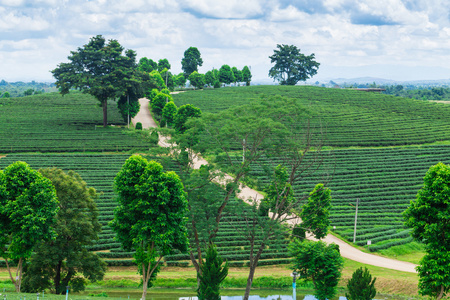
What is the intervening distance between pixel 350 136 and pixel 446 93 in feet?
440

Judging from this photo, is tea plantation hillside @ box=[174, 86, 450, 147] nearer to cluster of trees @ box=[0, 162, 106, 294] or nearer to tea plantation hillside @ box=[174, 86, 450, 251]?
tea plantation hillside @ box=[174, 86, 450, 251]

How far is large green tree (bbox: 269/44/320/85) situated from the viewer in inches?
5965

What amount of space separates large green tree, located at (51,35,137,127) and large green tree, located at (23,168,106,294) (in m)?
47.8

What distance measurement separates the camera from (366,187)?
5650cm

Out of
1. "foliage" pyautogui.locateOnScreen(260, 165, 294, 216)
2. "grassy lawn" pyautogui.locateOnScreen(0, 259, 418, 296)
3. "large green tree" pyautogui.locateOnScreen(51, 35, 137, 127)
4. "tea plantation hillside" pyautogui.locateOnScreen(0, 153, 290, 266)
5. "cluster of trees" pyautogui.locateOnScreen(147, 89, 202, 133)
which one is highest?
"large green tree" pyautogui.locateOnScreen(51, 35, 137, 127)

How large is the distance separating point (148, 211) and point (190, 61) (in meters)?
142

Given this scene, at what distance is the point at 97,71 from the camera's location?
255 ft

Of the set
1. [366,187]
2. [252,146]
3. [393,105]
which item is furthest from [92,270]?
[393,105]

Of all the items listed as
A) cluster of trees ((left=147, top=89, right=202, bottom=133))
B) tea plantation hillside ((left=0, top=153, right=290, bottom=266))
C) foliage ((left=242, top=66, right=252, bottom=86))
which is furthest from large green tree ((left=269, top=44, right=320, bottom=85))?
tea plantation hillside ((left=0, top=153, right=290, bottom=266))

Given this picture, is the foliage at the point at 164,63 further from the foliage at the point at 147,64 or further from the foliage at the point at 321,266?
the foliage at the point at 321,266

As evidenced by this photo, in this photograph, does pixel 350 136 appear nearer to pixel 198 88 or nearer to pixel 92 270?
pixel 92 270

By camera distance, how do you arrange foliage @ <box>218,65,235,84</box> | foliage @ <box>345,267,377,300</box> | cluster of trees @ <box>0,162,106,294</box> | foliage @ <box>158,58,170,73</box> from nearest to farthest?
cluster of trees @ <box>0,162,106,294</box> < foliage @ <box>345,267,377,300</box> < foliage @ <box>218,65,235,84</box> < foliage @ <box>158,58,170,73</box>

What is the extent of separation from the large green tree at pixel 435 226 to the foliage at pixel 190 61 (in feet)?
467

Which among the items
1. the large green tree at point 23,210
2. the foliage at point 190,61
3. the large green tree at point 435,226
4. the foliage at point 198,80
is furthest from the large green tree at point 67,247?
the foliage at point 190,61
